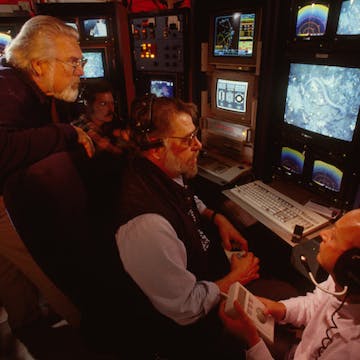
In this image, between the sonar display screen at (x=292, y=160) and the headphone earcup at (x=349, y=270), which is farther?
the sonar display screen at (x=292, y=160)

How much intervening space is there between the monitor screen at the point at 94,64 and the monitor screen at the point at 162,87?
597mm

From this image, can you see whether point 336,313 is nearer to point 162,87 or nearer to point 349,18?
point 349,18

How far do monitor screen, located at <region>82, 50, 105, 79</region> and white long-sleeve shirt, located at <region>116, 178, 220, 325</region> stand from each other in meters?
2.45

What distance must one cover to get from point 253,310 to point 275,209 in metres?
0.63

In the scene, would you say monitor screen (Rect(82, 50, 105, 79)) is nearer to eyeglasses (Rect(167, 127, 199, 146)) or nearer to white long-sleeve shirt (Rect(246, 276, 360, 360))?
eyeglasses (Rect(167, 127, 199, 146))

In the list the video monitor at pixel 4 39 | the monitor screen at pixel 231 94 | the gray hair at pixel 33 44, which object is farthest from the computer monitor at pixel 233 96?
the video monitor at pixel 4 39

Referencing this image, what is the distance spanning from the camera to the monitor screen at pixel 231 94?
2.10m

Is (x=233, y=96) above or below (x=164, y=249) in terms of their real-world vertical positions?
above

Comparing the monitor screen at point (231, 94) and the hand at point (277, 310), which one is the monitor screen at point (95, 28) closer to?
the monitor screen at point (231, 94)

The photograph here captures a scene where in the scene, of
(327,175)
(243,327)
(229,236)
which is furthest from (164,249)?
(327,175)

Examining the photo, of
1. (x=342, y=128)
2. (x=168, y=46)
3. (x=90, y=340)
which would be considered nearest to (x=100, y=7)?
(x=168, y=46)

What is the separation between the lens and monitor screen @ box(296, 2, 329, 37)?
1.43 m

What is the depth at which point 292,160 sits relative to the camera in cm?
184

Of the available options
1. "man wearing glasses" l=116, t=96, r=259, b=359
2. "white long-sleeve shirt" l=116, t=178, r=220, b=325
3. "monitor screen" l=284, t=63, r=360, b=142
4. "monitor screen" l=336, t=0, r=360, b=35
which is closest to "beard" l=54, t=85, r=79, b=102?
"man wearing glasses" l=116, t=96, r=259, b=359
